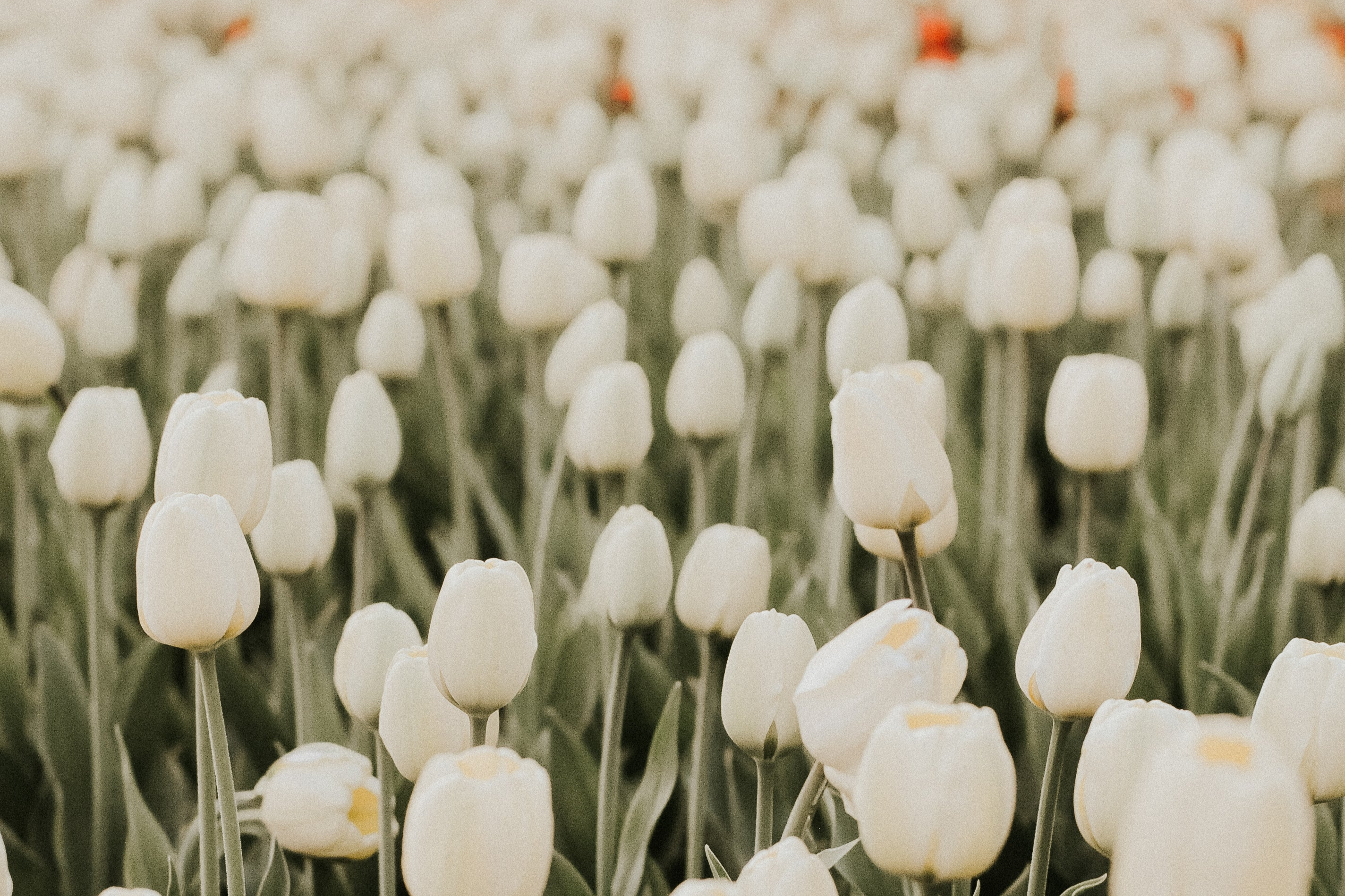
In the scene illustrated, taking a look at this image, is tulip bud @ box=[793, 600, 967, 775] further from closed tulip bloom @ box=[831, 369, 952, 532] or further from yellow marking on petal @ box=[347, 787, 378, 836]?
yellow marking on petal @ box=[347, 787, 378, 836]

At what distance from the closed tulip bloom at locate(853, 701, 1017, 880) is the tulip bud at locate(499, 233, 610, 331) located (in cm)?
80

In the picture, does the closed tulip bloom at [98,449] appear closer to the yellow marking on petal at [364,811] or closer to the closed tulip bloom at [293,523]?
the closed tulip bloom at [293,523]

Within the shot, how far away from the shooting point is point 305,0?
2451mm

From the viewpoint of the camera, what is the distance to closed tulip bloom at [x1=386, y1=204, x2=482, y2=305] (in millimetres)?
1162

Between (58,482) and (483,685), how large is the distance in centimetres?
39

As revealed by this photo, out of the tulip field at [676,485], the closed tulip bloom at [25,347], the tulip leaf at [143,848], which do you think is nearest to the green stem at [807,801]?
the tulip field at [676,485]

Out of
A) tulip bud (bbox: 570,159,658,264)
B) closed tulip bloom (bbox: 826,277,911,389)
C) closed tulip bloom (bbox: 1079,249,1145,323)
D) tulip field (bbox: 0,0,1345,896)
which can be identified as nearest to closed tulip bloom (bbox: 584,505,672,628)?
tulip field (bbox: 0,0,1345,896)

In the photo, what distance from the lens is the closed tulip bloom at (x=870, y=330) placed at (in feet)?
2.96

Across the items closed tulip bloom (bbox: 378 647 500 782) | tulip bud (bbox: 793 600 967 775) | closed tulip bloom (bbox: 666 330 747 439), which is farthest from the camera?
closed tulip bloom (bbox: 666 330 747 439)

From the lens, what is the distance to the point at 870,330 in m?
0.91

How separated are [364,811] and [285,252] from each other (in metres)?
0.54

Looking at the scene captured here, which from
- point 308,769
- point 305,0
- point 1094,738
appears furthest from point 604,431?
point 305,0

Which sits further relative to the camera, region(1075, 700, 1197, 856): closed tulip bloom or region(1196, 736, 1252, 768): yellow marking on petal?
region(1075, 700, 1197, 856): closed tulip bloom

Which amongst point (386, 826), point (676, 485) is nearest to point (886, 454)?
point (386, 826)
